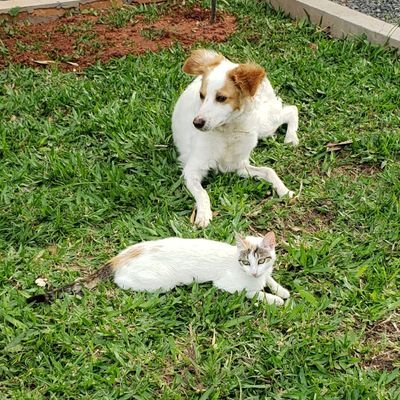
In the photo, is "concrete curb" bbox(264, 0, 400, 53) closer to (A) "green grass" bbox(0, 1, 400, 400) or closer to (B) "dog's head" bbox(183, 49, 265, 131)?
(A) "green grass" bbox(0, 1, 400, 400)

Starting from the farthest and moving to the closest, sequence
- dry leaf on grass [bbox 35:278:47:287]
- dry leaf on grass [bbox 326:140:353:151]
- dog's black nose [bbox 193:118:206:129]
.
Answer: dry leaf on grass [bbox 326:140:353:151] → dog's black nose [bbox 193:118:206:129] → dry leaf on grass [bbox 35:278:47:287]

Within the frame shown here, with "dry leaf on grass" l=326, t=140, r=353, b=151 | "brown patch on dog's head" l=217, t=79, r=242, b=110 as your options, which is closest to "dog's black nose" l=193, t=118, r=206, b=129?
"brown patch on dog's head" l=217, t=79, r=242, b=110

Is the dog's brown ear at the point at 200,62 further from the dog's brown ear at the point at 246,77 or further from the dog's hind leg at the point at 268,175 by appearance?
the dog's hind leg at the point at 268,175

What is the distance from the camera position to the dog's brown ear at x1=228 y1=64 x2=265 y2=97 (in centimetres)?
441

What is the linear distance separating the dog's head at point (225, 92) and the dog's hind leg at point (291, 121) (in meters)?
0.75

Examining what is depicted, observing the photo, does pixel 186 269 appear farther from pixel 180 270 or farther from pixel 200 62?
pixel 200 62

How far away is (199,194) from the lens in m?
4.43

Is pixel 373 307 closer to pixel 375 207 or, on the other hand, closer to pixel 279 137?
pixel 375 207

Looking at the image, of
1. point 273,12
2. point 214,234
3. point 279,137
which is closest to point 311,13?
point 273,12

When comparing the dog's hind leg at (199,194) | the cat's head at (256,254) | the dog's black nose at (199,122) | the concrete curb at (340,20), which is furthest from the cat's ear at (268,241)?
the concrete curb at (340,20)

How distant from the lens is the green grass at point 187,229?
3.23m

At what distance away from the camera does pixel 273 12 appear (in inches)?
286

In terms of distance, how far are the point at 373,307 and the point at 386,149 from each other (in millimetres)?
1677

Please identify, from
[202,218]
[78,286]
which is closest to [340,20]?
[202,218]
